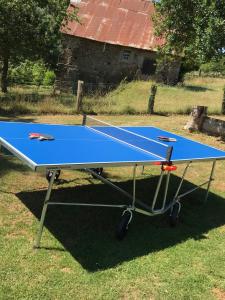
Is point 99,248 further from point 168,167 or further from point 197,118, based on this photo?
point 197,118

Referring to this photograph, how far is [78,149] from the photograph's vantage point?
573cm

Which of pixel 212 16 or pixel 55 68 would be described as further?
pixel 55 68

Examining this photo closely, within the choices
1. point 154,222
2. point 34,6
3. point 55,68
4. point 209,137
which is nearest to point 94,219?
point 154,222

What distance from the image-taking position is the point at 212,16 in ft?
41.2

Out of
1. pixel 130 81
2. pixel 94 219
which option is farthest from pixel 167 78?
pixel 94 219

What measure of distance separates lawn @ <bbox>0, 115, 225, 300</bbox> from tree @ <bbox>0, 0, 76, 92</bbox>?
10887mm

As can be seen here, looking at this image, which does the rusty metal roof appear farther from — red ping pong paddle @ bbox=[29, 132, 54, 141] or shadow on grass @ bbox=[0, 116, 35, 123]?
red ping pong paddle @ bbox=[29, 132, 54, 141]

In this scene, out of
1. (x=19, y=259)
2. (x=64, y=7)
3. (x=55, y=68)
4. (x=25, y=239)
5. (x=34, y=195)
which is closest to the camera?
(x=19, y=259)

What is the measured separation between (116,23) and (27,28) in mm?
11924

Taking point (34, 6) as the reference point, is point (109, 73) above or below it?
below

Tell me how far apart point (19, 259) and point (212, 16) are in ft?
33.6

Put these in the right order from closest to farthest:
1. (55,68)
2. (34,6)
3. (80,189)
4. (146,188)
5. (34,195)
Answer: (34,195)
(80,189)
(146,188)
(34,6)
(55,68)

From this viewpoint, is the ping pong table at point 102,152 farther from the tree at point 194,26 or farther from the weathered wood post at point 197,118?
the weathered wood post at point 197,118

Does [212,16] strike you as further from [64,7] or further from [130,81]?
[130,81]
